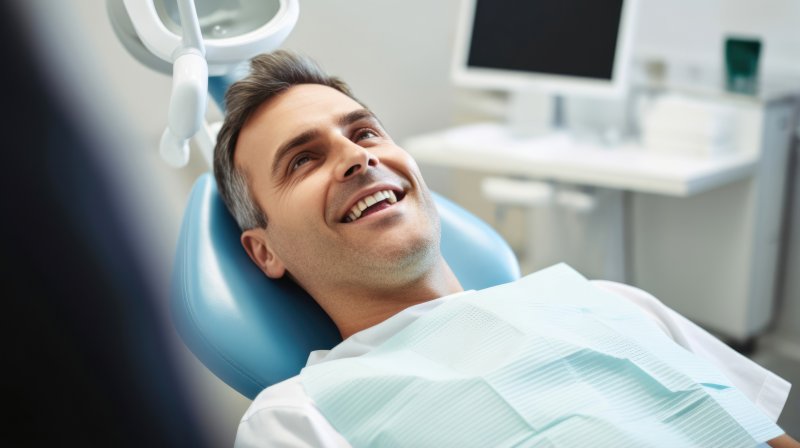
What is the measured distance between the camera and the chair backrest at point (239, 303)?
3.74ft

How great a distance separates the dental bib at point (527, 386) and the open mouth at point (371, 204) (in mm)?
189

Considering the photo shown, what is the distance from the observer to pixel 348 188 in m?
1.17

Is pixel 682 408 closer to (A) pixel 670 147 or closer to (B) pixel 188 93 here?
(B) pixel 188 93

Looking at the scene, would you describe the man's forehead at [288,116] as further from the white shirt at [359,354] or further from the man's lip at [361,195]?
the white shirt at [359,354]

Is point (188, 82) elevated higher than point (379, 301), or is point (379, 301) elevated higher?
point (188, 82)

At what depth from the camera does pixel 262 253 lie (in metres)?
1.27

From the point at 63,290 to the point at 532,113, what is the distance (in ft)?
8.03

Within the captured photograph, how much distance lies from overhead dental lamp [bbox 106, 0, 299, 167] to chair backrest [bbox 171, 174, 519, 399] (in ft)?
0.53

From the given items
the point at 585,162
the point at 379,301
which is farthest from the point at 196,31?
the point at 585,162

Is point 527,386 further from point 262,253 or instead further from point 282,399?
point 262,253

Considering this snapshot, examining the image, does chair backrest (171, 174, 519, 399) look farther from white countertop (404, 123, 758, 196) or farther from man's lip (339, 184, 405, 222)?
white countertop (404, 123, 758, 196)

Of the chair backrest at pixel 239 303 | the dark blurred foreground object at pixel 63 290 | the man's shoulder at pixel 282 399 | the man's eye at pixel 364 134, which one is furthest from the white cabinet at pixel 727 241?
the dark blurred foreground object at pixel 63 290

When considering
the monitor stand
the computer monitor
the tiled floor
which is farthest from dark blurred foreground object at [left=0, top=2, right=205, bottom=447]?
the tiled floor

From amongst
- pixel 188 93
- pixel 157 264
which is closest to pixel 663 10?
pixel 188 93
